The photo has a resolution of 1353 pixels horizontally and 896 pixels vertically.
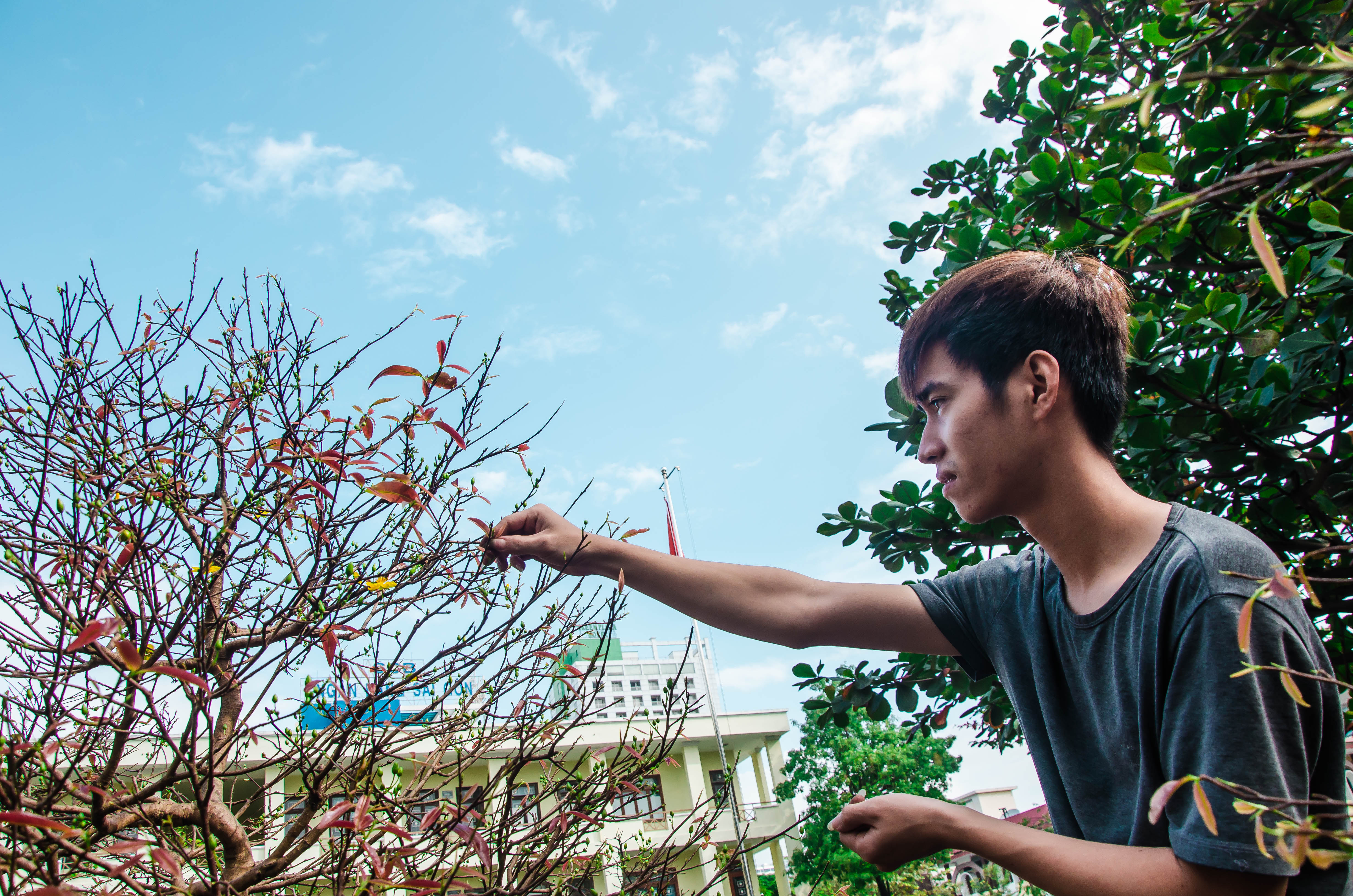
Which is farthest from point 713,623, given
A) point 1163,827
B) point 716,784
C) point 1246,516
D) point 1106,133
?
point 716,784

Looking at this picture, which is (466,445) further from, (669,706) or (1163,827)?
(1163,827)

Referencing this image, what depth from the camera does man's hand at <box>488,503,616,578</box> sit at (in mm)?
1776

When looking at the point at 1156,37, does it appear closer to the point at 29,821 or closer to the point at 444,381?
the point at 444,381

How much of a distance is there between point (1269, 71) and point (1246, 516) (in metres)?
2.44

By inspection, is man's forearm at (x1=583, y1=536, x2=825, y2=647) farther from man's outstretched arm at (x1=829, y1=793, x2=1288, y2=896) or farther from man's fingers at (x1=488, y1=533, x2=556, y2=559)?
man's outstretched arm at (x1=829, y1=793, x2=1288, y2=896)

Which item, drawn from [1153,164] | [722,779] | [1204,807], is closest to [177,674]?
[1204,807]

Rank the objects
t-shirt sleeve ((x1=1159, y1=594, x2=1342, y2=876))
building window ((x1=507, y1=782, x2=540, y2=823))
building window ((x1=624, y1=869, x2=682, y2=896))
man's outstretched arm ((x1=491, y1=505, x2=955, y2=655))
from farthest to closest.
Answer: building window ((x1=624, y1=869, x2=682, y2=896)) < building window ((x1=507, y1=782, x2=540, y2=823)) < man's outstretched arm ((x1=491, y1=505, x2=955, y2=655)) < t-shirt sleeve ((x1=1159, y1=594, x2=1342, y2=876))

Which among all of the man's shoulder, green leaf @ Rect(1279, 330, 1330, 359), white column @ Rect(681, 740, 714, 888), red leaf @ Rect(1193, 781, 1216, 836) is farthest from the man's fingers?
white column @ Rect(681, 740, 714, 888)

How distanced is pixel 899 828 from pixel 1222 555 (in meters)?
0.62

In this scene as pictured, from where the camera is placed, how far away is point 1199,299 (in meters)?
2.96

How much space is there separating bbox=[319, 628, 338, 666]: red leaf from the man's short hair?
4.82ft

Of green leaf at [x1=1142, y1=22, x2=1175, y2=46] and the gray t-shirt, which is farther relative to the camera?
green leaf at [x1=1142, y1=22, x2=1175, y2=46]

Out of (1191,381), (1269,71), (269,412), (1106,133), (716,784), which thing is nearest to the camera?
(1269,71)

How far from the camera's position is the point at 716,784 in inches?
790
